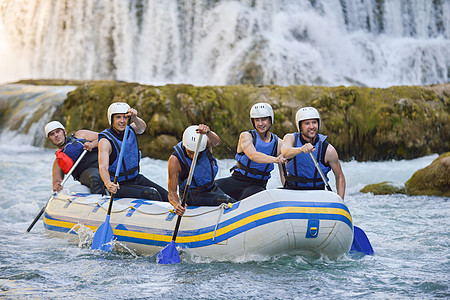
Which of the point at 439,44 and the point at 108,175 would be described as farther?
the point at 439,44

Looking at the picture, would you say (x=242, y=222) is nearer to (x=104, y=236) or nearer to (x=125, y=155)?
(x=104, y=236)

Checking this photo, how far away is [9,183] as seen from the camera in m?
10.8

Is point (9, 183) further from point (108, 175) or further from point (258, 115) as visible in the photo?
point (258, 115)

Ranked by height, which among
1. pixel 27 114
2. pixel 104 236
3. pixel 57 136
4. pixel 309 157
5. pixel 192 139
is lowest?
pixel 104 236

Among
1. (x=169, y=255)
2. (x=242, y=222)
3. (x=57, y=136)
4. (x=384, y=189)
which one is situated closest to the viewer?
(x=242, y=222)

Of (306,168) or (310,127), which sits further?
(306,168)

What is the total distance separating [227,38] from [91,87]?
834 cm

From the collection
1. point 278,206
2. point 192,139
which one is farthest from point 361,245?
point 192,139

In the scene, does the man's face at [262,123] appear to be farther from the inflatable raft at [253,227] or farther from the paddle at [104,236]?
the paddle at [104,236]

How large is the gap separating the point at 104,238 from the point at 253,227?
1.69m

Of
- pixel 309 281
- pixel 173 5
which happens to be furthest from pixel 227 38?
pixel 309 281

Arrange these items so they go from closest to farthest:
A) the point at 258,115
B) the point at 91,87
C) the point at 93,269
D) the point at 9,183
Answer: the point at 93,269 < the point at 258,115 < the point at 9,183 < the point at 91,87

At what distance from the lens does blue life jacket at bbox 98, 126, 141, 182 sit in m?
6.12

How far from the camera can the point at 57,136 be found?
22.5ft
